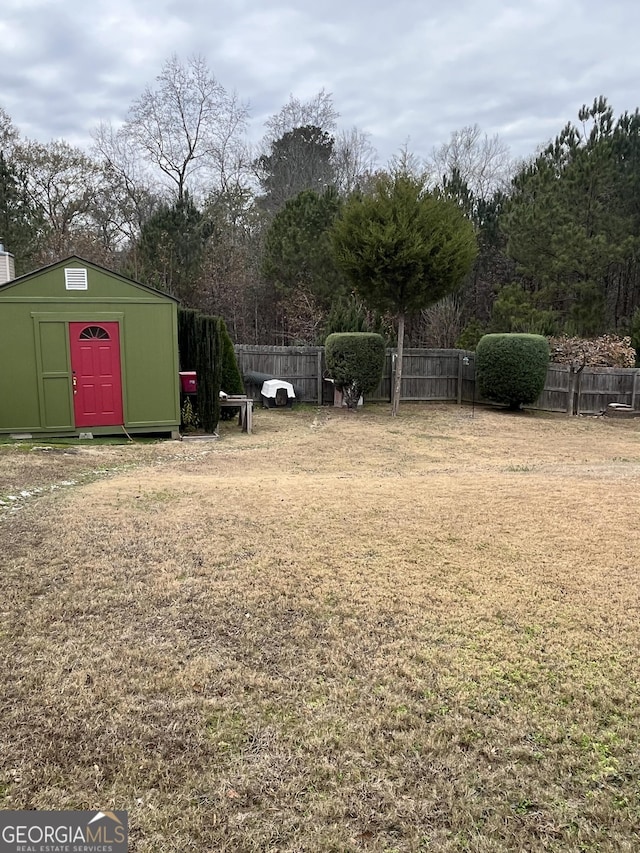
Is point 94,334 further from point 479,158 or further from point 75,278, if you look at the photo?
point 479,158

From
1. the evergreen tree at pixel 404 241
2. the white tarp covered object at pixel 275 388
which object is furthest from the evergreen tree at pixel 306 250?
the white tarp covered object at pixel 275 388

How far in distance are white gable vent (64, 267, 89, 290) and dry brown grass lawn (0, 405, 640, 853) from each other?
462 cm

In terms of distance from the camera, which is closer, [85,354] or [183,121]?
[85,354]

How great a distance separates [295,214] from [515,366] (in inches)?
334

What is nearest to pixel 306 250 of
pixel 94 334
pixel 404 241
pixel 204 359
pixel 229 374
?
pixel 404 241

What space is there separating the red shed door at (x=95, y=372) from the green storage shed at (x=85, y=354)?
2 cm

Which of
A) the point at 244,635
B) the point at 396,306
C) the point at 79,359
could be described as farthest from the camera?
the point at 396,306

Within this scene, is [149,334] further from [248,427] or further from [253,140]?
[253,140]

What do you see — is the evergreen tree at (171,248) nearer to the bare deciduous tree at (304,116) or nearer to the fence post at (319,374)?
the fence post at (319,374)

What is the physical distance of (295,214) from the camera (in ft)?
58.7

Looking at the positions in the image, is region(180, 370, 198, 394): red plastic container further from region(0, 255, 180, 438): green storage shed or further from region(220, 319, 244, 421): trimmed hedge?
region(220, 319, 244, 421): trimmed hedge

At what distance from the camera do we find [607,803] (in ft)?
6.12

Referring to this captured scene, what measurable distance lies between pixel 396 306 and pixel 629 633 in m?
11.6

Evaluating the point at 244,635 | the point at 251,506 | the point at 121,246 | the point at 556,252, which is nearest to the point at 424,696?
the point at 244,635
